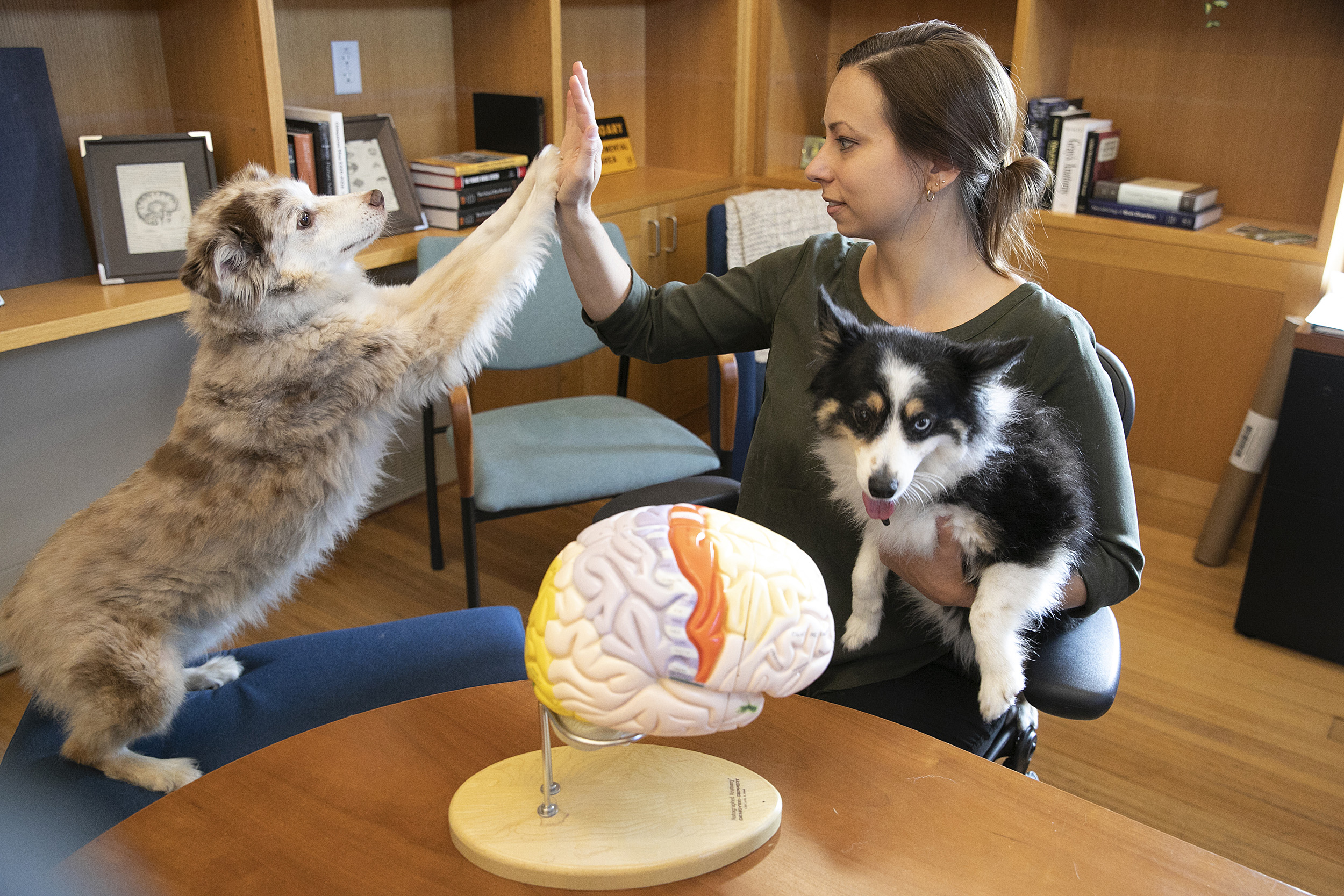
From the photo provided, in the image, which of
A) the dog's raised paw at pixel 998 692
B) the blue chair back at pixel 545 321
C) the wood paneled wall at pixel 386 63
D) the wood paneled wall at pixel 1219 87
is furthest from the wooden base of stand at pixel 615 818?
the wood paneled wall at pixel 1219 87

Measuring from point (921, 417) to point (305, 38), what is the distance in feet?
7.89

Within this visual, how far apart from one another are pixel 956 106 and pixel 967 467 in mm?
516

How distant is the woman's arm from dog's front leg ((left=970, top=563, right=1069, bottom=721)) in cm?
72

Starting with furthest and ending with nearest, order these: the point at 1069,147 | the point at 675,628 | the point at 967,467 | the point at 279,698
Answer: the point at 1069,147
the point at 279,698
the point at 967,467
the point at 675,628

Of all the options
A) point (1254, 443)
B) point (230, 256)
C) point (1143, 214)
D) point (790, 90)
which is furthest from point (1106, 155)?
point (230, 256)

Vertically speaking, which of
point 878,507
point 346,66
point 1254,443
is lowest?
Answer: point 1254,443

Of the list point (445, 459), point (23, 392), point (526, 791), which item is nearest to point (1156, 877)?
point (526, 791)

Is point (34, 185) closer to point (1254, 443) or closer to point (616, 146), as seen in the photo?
point (616, 146)

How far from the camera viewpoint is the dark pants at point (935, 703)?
53.4 inches

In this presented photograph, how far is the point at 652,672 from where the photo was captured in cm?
81

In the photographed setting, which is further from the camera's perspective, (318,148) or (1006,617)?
(318,148)

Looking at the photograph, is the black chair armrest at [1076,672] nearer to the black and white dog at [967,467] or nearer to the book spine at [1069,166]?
the black and white dog at [967,467]

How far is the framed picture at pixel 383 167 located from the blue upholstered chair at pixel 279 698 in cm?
153

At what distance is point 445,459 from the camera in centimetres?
336
